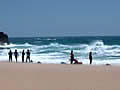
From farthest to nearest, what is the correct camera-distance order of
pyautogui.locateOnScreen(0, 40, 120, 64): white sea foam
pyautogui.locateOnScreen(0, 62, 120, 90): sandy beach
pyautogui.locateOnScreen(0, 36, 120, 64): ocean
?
pyautogui.locateOnScreen(0, 36, 120, 64): ocean, pyautogui.locateOnScreen(0, 40, 120, 64): white sea foam, pyautogui.locateOnScreen(0, 62, 120, 90): sandy beach

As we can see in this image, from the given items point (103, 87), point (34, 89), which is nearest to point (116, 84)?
point (103, 87)

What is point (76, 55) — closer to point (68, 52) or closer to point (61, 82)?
point (68, 52)

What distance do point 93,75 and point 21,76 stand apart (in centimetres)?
357

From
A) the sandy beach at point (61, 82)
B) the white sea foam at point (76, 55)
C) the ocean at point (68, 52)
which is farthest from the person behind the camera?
the ocean at point (68, 52)

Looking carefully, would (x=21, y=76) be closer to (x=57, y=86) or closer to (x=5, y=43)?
(x=57, y=86)

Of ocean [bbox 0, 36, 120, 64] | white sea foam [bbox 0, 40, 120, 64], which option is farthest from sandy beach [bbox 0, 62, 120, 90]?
white sea foam [bbox 0, 40, 120, 64]

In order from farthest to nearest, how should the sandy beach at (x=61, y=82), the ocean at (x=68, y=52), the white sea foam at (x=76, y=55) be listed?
the ocean at (x=68, y=52) → the white sea foam at (x=76, y=55) → the sandy beach at (x=61, y=82)

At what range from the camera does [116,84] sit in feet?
36.3

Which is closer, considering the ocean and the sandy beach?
the sandy beach

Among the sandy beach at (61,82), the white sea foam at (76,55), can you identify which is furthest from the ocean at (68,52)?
the sandy beach at (61,82)

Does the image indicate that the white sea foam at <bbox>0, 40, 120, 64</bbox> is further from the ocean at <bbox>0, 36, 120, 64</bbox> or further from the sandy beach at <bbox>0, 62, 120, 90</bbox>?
the sandy beach at <bbox>0, 62, 120, 90</bbox>

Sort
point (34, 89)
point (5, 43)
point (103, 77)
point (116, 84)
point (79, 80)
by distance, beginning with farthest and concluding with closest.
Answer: point (5, 43)
point (103, 77)
point (79, 80)
point (116, 84)
point (34, 89)

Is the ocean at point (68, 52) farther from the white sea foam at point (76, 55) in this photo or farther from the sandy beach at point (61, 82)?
the sandy beach at point (61, 82)

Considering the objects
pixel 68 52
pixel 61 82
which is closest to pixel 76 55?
pixel 68 52
